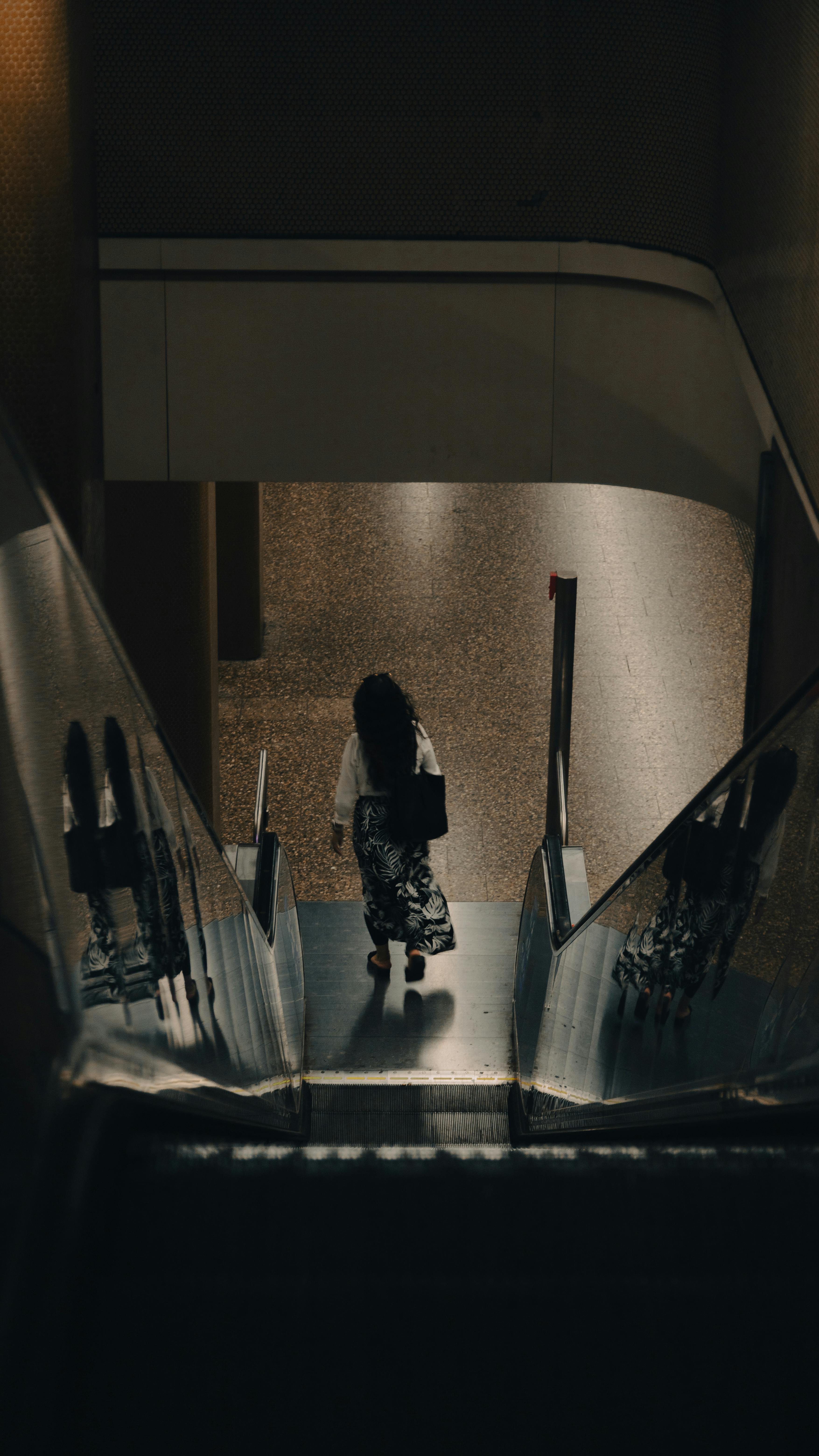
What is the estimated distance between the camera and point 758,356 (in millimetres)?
5945

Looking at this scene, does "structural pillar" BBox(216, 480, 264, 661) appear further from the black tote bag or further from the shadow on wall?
the black tote bag

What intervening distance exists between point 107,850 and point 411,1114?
2.42 meters

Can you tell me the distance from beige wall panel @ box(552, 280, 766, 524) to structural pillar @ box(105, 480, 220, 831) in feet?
6.86

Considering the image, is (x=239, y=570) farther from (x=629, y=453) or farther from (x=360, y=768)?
(x=360, y=768)

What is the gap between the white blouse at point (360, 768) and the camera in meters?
4.23

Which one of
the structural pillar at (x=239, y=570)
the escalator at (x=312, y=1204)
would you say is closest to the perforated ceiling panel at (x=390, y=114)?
the structural pillar at (x=239, y=570)

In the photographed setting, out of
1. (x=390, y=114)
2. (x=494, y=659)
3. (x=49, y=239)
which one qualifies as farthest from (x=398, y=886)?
(x=494, y=659)

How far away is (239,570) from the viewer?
10.2 m

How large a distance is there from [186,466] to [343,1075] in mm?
3467

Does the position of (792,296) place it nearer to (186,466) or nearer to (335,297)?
(335,297)

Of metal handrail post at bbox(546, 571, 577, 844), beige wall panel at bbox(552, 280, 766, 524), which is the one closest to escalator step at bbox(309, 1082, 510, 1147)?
metal handrail post at bbox(546, 571, 577, 844)

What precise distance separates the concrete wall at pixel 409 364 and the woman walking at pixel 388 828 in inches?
88.6

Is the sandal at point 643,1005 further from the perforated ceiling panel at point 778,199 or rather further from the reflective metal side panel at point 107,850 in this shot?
the perforated ceiling panel at point 778,199

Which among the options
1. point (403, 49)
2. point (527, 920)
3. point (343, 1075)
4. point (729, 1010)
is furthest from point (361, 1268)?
point (403, 49)
